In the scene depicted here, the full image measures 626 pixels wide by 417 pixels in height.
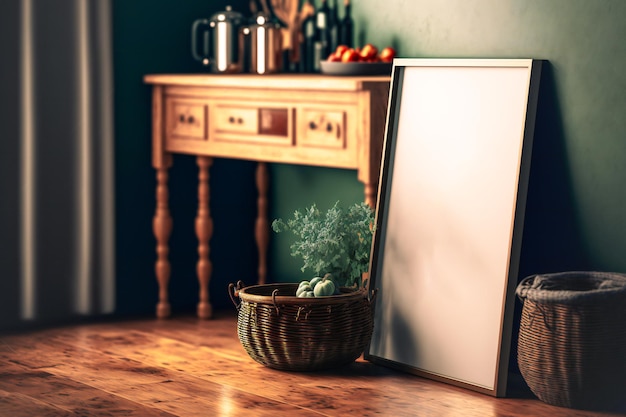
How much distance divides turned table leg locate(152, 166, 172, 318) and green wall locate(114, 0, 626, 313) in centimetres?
11

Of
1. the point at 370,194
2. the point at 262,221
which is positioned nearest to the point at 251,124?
the point at 370,194

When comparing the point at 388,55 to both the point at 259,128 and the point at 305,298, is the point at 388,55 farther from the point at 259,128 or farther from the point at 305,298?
the point at 305,298

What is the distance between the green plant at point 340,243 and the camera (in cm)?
347

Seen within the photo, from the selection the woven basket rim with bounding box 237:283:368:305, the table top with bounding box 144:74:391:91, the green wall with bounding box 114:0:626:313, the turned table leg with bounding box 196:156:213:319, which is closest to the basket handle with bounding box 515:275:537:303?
the green wall with bounding box 114:0:626:313

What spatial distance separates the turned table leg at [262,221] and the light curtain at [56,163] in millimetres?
611

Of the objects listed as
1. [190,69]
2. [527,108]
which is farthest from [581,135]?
[190,69]

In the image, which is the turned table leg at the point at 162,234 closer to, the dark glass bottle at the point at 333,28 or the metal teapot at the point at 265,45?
the metal teapot at the point at 265,45

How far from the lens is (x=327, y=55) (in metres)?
4.12

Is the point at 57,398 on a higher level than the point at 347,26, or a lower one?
lower

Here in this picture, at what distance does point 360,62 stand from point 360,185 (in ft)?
1.94

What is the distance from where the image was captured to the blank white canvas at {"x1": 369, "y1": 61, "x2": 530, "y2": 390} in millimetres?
3178

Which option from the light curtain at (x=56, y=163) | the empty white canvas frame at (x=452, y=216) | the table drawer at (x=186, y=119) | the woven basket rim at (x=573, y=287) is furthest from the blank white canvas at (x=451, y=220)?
the light curtain at (x=56, y=163)

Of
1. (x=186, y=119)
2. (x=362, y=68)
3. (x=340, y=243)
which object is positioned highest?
(x=362, y=68)

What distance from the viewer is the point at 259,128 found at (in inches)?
150
